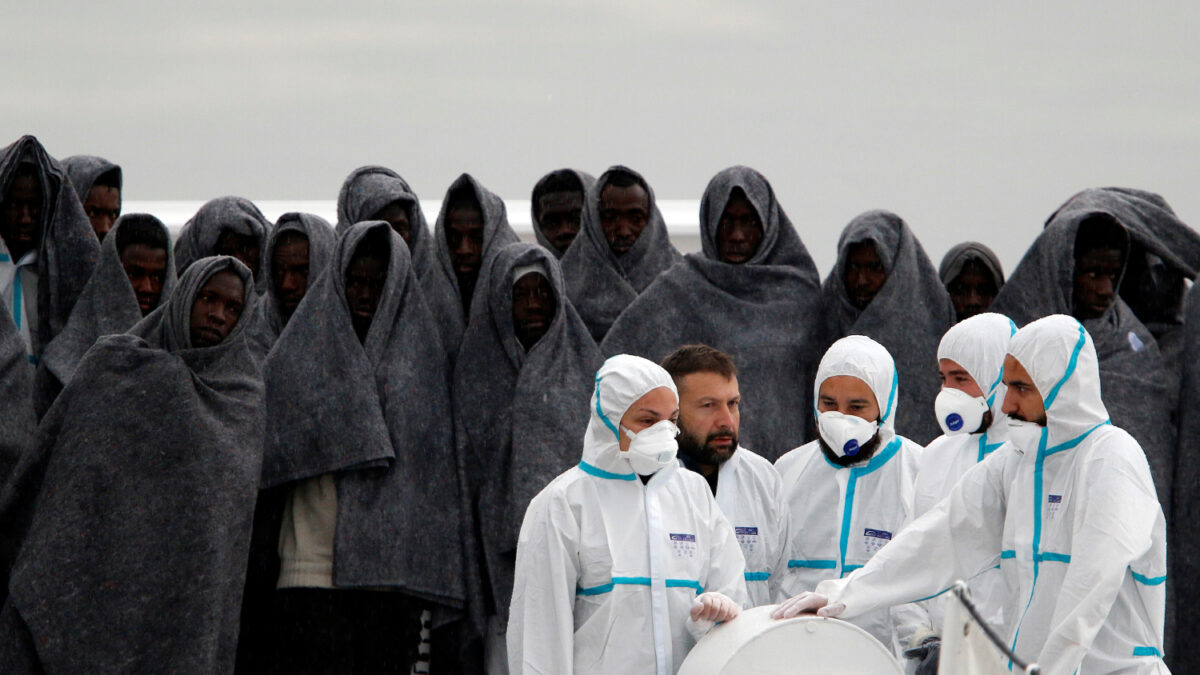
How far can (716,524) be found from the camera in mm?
4680

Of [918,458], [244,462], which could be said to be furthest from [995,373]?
[244,462]

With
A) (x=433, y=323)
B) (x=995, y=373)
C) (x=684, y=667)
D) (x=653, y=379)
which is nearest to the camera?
(x=684, y=667)

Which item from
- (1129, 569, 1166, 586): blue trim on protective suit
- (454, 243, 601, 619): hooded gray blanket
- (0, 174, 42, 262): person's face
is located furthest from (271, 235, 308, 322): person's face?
(1129, 569, 1166, 586): blue trim on protective suit

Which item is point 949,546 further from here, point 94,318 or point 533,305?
point 94,318

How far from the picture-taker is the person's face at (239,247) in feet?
23.6

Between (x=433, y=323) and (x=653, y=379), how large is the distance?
188cm

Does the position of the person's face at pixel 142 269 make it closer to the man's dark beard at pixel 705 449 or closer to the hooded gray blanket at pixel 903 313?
the man's dark beard at pixel 705 449

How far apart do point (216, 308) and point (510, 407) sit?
1213 mm

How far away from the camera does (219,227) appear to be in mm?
7188

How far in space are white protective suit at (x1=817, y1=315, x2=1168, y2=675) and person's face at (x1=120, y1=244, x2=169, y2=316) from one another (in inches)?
126

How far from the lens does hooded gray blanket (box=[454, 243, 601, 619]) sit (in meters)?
5.91

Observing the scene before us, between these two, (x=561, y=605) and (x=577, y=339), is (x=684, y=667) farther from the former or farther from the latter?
(x=577, y=339)

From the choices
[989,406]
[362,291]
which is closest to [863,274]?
[989,406]

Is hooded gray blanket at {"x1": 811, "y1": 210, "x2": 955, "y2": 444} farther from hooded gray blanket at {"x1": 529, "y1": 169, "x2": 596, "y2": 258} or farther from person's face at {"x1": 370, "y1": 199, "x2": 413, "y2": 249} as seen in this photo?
person's face at {"x1": 370, "y1": 199, "x2": 413, "y2": 249}
